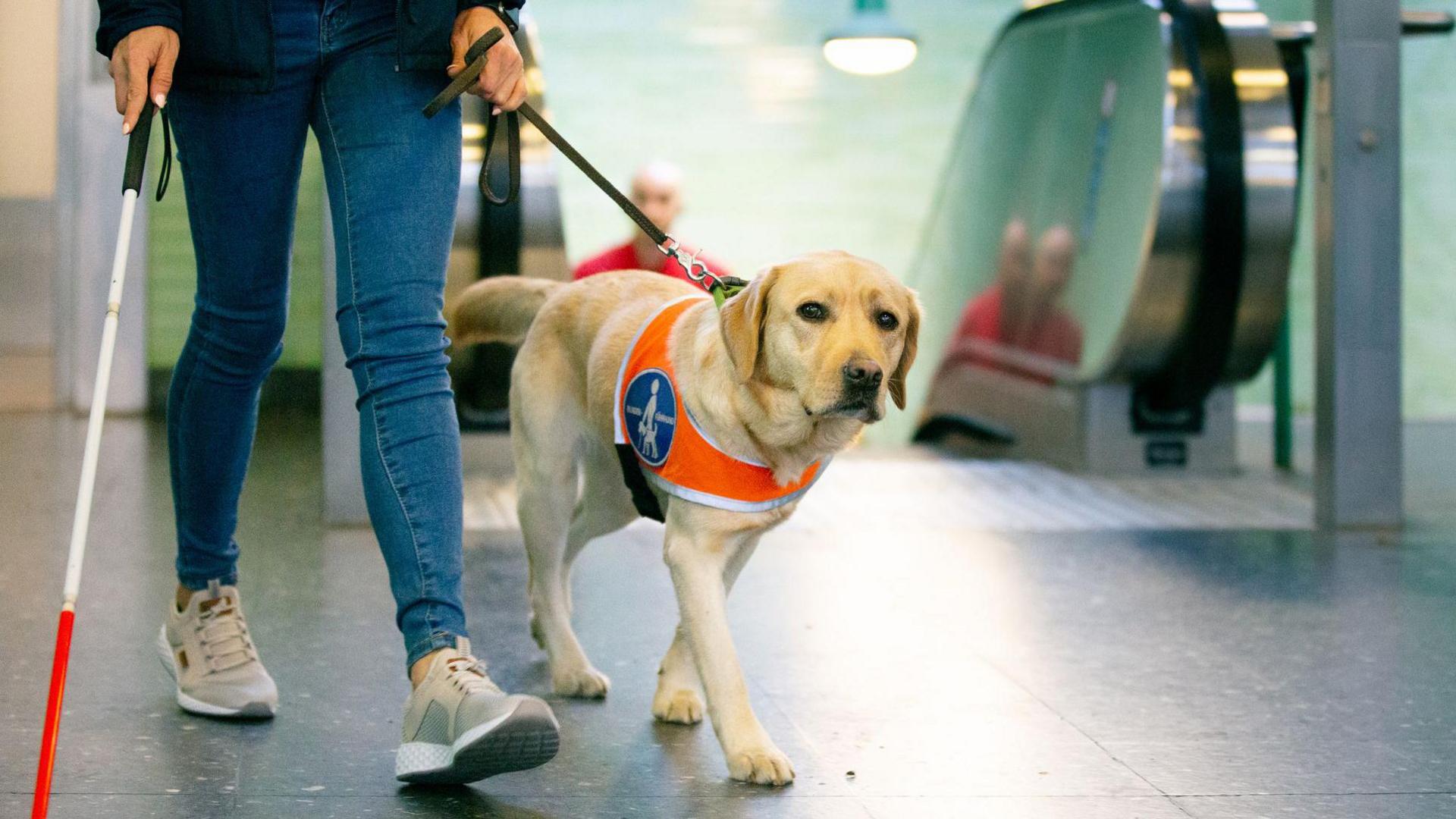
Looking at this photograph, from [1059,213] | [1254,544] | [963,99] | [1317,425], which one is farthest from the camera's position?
[963,99]

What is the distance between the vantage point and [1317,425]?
605 cm

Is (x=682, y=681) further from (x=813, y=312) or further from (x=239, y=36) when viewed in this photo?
(x=239, y=36)

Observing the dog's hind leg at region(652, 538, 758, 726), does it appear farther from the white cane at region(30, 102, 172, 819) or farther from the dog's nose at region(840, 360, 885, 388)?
the white cane at region(30, 102, 172, 819)

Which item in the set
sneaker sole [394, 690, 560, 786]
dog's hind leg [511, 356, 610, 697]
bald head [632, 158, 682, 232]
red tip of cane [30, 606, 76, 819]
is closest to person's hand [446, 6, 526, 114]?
dog's hind leg [511, 356, 610, 697]

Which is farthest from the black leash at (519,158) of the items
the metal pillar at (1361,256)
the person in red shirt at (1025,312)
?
the person in red shirt at (1025,312)

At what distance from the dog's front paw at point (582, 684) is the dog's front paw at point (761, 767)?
2.08 feet

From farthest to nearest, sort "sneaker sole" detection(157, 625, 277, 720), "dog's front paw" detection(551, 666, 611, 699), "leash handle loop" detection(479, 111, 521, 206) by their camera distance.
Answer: "dog's front paw" detection(551, 666, 611, 699)
"sneaker sole" detection(157, 625, 277, 720)
"leash handle loop" detection(479, 111, 521, 206)

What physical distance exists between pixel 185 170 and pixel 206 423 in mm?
463

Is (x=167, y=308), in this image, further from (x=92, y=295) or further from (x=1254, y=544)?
(x=1254, y=544)

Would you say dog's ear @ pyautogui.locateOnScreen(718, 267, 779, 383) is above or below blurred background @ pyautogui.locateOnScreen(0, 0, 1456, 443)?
above

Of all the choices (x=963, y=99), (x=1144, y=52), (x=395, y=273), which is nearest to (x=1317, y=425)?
(x=1144, y=52)

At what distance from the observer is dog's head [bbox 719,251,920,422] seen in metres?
2.74

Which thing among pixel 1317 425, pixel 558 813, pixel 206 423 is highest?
pixel 206 423

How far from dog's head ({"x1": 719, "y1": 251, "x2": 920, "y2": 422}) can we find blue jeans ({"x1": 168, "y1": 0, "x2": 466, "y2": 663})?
514 millimetres
